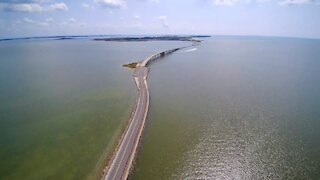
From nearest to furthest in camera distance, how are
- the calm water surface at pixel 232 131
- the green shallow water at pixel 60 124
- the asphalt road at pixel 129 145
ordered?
the asphalt road at pixel 129 145, the calm water surface at pixel 232 131, the green shallow water at pixel 60 124

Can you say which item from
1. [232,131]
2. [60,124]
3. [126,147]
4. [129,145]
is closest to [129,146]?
[129,145]

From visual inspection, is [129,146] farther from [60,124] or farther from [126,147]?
[60,124]

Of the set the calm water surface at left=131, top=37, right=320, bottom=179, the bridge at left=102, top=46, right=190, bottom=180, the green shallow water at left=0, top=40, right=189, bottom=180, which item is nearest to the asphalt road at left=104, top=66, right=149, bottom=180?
the bridge at left=102, top=46, right=190, bottom=180

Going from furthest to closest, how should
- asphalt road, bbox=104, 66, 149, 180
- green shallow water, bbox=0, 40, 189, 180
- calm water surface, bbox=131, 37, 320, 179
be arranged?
1. green shallow water, bbox=0, 40, 189, 180
2. calm water surface, bbox=131, 37, 320, 179
3. asphalt road, bbox=104, 66, 149, 180

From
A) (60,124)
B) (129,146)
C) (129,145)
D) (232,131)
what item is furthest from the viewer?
(60,124)

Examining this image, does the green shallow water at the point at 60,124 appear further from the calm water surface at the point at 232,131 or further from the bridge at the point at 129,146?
the calm water surface at the point at 232,131

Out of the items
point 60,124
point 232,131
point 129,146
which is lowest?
point 232,131

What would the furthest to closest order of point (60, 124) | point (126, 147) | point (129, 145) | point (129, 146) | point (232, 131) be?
point (60, 124), point (232, 131), point (129, 145), point (129, 146), point (126, 147)

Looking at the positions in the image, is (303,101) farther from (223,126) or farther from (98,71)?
(98,71)

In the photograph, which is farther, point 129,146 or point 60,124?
point 60,124

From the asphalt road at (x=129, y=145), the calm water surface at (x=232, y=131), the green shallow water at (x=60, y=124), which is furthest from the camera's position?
the green shallow water at (x=60, y=124)

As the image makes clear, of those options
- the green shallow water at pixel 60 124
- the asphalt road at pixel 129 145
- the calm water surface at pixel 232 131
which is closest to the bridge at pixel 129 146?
the asphalt road at pixel 129 145

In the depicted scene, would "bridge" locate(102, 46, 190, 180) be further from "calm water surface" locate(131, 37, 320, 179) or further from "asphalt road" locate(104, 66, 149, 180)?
"calm water surface" locate(131, 37, 320, 179)
